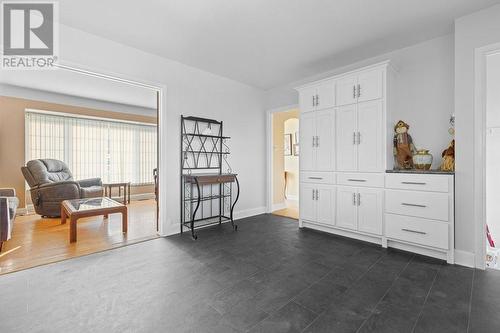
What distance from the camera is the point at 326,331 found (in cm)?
144

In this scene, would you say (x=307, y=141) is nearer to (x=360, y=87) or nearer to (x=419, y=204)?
(x=360, y=87)

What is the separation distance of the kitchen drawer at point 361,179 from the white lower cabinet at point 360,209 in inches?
2.5

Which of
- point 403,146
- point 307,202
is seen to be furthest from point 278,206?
point 403,146

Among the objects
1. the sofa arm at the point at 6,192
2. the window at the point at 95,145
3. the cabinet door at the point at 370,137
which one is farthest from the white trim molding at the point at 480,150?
the window at the point at 95,145

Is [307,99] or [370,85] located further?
[307,99]

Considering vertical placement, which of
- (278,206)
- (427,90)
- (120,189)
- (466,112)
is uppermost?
(427,90)

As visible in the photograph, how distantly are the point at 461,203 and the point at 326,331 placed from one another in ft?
6.92

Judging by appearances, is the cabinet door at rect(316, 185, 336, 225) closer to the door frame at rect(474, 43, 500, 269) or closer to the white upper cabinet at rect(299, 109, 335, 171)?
the white upper cabinet at rect(299, 109, 335, 171)

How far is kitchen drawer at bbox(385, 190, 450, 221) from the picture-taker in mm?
2457

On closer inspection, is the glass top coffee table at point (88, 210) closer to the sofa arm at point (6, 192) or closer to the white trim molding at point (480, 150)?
the sofa arm at point (6, 192)

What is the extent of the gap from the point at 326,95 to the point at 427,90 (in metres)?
1.22

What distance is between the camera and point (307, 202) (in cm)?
367

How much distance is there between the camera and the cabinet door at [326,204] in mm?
3355

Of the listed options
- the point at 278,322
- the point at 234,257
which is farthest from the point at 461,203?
the point at 234,257
